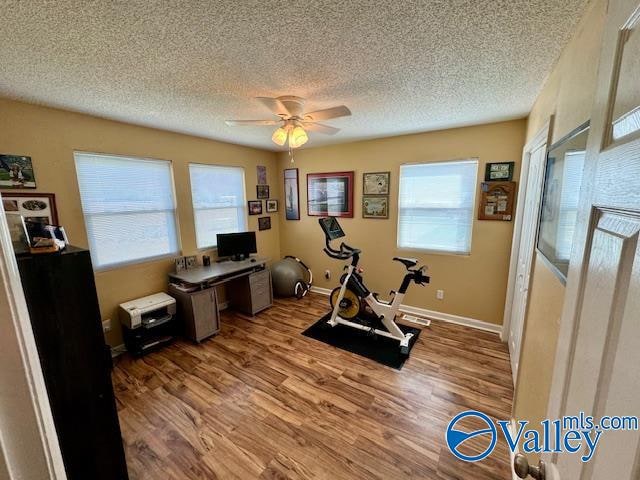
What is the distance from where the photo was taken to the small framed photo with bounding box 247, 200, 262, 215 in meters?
4.14

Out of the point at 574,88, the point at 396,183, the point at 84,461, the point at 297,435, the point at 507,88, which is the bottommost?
the point at 297,435

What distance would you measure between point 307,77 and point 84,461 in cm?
245

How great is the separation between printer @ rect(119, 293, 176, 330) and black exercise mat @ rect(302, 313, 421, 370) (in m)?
1.58

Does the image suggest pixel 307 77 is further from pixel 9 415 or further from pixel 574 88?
pixel 9 415

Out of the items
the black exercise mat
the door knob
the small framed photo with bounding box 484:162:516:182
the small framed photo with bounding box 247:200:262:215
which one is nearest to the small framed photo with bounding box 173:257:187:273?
the small framed photo with bounding box 247:200:262:215

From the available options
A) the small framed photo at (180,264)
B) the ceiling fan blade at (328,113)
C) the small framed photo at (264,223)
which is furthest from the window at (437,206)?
the small framed photo at (180,264)

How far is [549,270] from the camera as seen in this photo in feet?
4.32

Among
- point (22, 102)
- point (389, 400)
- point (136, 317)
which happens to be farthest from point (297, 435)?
point (22, 102)

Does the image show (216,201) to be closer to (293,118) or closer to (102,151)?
(102,151)

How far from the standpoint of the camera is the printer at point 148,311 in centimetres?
259

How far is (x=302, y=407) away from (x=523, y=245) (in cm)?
251

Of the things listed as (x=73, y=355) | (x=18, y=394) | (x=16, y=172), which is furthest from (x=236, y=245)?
(x=18, y=394)

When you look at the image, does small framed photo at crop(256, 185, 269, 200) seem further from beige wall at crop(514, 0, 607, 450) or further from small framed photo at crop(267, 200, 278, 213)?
beige wall at crop(514, 0, 607, 450)

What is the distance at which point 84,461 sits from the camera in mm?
1244
